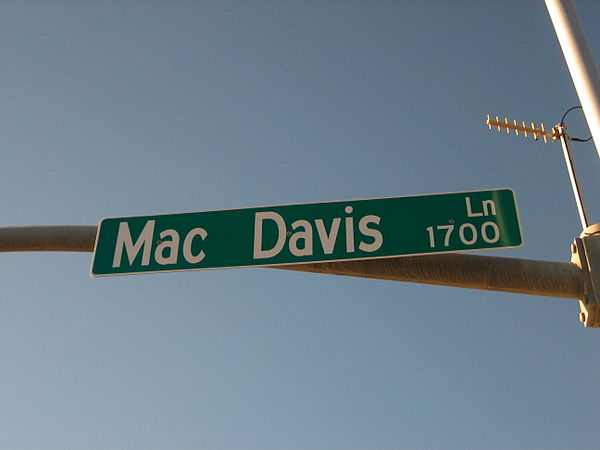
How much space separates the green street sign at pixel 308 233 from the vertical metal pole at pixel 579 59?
83cm

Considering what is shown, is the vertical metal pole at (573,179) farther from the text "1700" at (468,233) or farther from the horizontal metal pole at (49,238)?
the horizontal metal pole at (49,238)

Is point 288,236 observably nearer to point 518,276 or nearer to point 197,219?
point 197,219

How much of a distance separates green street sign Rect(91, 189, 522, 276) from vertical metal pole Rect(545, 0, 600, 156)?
0.83m

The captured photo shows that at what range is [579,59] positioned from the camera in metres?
4.25

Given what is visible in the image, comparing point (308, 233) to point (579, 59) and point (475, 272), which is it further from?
point (579, 59)

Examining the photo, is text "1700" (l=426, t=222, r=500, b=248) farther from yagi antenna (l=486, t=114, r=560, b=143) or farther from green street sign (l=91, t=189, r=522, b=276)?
yagi antenna (l=486, t=114, r=560, b=143)

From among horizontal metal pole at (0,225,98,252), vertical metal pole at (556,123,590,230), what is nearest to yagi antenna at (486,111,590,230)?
vertical metal pole at (556,123,590,230)

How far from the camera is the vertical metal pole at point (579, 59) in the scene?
4016mm

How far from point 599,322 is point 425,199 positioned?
1.18 meters

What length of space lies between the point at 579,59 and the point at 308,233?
86.7 inches

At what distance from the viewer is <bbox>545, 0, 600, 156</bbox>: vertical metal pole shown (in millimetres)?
4016

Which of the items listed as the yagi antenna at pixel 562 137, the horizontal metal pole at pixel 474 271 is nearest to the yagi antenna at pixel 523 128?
the yagi antenna at pixel 562 137

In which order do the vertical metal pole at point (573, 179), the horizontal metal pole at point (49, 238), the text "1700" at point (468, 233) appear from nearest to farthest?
1. the text "1700" at point (468, 233)
2. the horizontal metal pole at point (49, 238)
3. the vertical metal pole at point (573, 179)

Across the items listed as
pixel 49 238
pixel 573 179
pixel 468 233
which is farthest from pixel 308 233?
pixel 573 179
